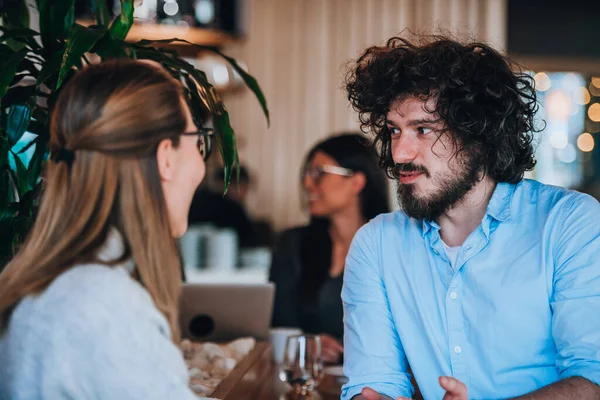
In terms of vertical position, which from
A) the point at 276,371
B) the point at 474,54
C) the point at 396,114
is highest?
the point at 474,54

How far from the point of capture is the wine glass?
1735 millimetres

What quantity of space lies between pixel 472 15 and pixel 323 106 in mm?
1317

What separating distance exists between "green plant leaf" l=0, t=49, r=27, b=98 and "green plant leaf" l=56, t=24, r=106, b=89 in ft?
0.31

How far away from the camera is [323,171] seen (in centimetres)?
298

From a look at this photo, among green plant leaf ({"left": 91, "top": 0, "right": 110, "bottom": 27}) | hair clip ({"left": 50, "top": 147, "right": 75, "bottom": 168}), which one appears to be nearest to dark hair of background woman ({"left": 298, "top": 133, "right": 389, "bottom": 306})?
green plant leaf ({"left": 91, "top": 0, "right": 110, "bottom": 27})

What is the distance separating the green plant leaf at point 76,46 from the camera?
155 cm

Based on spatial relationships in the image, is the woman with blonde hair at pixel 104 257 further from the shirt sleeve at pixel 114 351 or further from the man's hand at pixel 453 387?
the man's hand at pixel 453 387

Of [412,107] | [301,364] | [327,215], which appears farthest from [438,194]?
[327,215]

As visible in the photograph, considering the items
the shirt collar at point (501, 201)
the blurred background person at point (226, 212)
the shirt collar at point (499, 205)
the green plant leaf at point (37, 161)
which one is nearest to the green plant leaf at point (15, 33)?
the green plant leaf at point (37, 161)

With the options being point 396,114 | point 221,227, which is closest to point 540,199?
point 396,114

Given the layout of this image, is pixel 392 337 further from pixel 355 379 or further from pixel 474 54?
pixel 474 54

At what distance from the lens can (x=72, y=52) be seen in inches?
61.3

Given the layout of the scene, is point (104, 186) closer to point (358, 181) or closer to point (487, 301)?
point (487, 301)

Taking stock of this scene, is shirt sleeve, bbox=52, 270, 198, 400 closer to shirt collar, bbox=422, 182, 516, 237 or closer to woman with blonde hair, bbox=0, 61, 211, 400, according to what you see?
woman with blonde hair, bbox=0, 61, 211, 400
